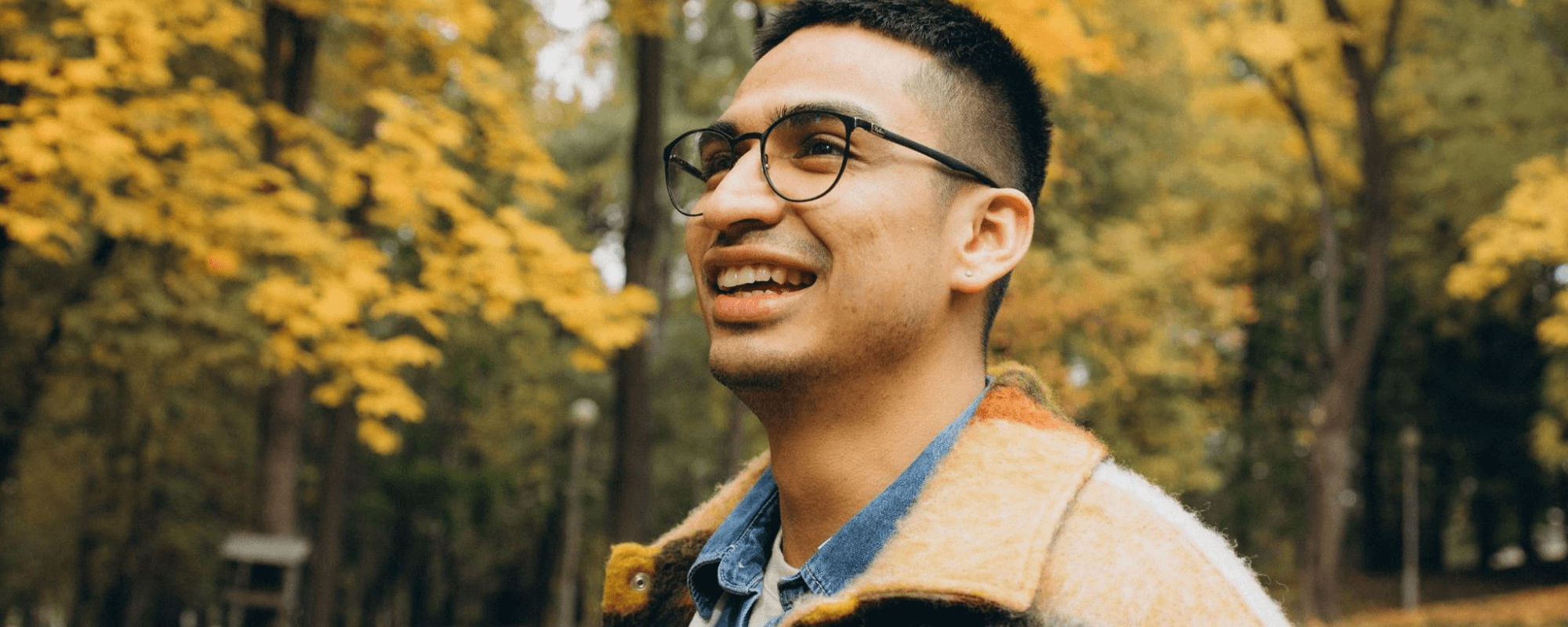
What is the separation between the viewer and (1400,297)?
2617 centimetres

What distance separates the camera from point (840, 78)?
1.75 metres

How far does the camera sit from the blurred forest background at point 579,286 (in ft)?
20.7

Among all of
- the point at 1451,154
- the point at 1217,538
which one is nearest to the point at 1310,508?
the point at 1451,154

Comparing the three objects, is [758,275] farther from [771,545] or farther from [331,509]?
[331,509]

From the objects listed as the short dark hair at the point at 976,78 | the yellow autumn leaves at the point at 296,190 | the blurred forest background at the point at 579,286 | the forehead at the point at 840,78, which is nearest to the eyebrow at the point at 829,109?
the forehead at the point at 840,78

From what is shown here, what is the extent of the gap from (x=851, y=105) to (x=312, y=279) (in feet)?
17.1

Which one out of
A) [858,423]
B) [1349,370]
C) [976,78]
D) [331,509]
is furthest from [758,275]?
[1349,370]

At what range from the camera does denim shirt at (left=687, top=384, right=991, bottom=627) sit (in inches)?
64.9

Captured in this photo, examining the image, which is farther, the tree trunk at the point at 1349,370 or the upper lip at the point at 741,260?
the tree trunk at the point at 1349,370

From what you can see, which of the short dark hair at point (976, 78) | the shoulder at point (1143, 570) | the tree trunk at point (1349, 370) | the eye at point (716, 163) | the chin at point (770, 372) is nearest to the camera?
the shoulder at point (1143, 570)

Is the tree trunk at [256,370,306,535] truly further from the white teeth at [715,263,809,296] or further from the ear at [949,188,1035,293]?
the ear at [949,188,1035,293]

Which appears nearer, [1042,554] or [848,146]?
[1042,554]

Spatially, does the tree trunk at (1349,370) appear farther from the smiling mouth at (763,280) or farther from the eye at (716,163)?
the smiling mouth at (763,280)

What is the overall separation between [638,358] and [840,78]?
6916mm
